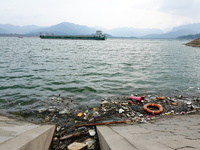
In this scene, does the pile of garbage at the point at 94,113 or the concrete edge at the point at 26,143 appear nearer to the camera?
the concrete edge at the point at 26,143

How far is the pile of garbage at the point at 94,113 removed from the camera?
4.81 meters

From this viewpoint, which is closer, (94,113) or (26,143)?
(26,143)

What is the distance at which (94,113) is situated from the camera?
6.70 m

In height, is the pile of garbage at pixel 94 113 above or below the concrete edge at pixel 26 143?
below

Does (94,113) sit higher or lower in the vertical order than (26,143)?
lower

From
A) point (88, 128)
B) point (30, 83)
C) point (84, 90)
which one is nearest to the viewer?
point (88, 128)

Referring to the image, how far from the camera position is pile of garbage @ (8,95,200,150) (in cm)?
481

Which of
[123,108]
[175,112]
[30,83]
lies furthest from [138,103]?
[30,83]

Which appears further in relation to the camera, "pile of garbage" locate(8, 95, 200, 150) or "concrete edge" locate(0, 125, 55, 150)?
"pile of garbage" locate(8, 95, 200, 150)

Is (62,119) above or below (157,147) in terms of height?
below

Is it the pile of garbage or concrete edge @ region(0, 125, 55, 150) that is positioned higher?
concrete edge @ region(0, 125, 55, 150)

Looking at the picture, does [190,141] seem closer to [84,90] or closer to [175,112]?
[175,112]

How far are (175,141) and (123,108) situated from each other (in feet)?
12.9

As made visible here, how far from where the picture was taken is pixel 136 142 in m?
3.30
